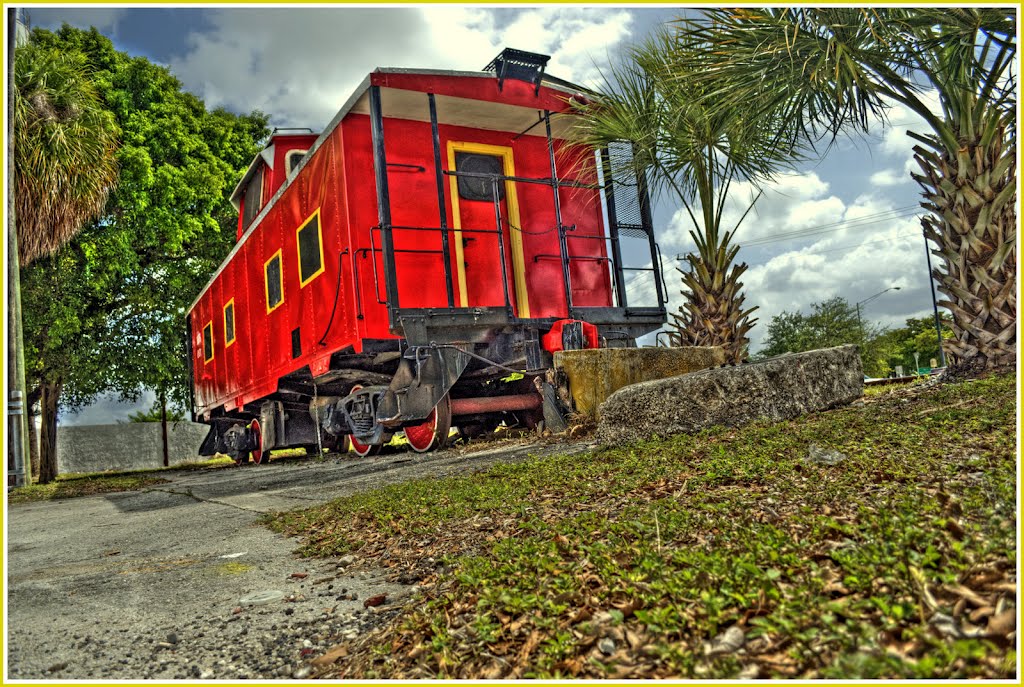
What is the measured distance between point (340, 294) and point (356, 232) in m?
0.81

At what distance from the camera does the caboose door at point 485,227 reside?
920 centimetres

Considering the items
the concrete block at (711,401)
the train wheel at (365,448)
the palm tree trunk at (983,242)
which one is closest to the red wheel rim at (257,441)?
the train wheel at (365,448)

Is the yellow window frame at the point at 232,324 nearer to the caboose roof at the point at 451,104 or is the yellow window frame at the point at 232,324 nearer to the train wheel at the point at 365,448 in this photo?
the train wheel at the point at 365,448

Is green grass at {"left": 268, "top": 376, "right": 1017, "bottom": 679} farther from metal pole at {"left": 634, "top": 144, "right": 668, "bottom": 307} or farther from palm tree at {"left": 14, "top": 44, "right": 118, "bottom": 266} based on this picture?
palm tree at {"left": 14, "top": 44, "right": 118, "bottom": 266}

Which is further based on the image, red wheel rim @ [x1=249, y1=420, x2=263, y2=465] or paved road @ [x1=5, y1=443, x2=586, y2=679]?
red wheel rim @ [x1=249, y1=420, x2=263, y2=465]

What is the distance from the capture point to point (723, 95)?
7789 mm

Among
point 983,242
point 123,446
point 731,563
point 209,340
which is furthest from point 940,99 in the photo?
point 123,446

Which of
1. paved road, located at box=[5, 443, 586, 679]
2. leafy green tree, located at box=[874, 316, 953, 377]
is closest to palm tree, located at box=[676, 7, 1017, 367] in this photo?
paved road, located at box=[5, 443, 586, 679]

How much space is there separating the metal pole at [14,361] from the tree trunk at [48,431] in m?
7.64

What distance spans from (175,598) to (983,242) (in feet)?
24.6

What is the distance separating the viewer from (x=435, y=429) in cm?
977

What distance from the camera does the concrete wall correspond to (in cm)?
2369

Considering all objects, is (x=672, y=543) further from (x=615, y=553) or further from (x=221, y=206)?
(x=221, y=206)

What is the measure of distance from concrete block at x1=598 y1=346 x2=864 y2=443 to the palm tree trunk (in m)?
1.89
